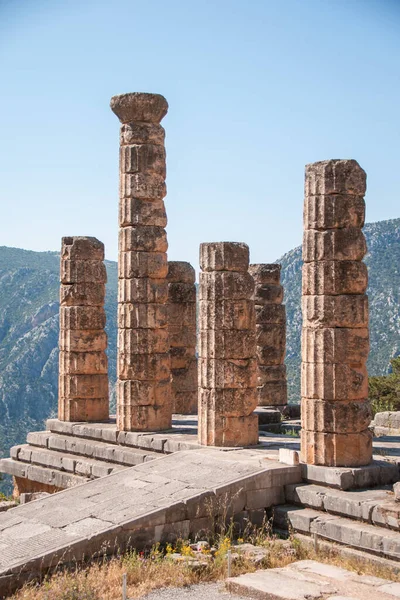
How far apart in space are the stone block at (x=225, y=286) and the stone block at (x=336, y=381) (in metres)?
3.01

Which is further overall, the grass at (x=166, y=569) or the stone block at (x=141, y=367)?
the stone block at (x=141, y=367)

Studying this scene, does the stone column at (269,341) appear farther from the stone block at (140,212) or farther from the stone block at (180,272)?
the stone block at (140,212)

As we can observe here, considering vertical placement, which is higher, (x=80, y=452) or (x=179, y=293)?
(x=179, y=293)

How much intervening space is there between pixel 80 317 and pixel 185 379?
329 centimetres

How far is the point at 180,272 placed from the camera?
24.2 meters

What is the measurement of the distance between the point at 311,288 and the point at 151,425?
6307 mm

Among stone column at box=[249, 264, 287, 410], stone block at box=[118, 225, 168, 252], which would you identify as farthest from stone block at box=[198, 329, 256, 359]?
stone column at box=[249, 264, 287, 410]

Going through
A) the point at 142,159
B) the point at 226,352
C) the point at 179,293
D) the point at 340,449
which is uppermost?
the point at 142,159

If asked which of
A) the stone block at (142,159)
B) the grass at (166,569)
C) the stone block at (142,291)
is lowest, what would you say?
the grass at (166,569)

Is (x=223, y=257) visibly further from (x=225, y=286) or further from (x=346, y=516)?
(x=346, y=516)

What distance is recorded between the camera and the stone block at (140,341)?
20.5m

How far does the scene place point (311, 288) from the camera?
15.7m

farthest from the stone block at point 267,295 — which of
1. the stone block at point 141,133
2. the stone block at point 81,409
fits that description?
the stone block at point 141,133

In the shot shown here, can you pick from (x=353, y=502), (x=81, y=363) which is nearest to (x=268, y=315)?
(x=81, y=363)
